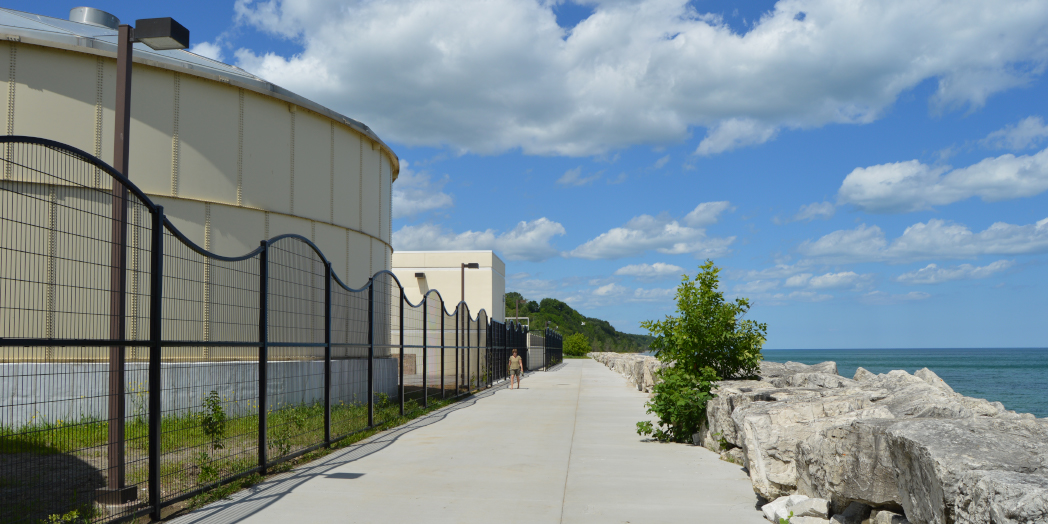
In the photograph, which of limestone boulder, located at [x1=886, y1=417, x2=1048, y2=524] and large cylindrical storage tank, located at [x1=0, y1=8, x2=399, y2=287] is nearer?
limestone boulder, located at [x1=886, y1=417, x2=1048, y2=524]

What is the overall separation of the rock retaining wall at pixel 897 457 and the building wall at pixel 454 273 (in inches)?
1816

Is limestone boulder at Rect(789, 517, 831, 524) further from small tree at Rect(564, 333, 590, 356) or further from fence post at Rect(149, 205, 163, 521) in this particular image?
small tree at Rect(564, 333, 590, 356)

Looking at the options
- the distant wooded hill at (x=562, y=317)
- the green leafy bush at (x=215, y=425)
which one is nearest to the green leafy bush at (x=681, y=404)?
the green leafy bush at (x=215, y=425)

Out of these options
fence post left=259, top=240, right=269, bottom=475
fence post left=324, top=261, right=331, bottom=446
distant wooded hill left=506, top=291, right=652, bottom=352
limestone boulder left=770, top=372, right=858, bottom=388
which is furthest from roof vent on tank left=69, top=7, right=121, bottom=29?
distant wooded hill left=506, top=291, right=652, bottom=352

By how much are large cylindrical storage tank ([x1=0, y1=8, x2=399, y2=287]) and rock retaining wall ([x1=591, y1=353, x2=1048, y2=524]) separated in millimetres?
11924

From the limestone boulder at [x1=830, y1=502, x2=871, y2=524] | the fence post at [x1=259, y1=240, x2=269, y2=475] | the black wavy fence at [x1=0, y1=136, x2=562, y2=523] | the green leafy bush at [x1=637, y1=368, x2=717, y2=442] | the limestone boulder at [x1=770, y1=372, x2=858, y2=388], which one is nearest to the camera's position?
the limestone boulder at [x1=830, y1=502, x2=871, y2=524]

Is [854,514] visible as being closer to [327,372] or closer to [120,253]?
[120,253]

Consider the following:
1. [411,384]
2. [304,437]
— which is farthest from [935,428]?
[411,384]

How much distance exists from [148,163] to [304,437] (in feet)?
26.3

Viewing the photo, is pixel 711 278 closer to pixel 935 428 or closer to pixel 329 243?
pixel 935 428

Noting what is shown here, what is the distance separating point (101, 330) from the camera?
10.1 metres

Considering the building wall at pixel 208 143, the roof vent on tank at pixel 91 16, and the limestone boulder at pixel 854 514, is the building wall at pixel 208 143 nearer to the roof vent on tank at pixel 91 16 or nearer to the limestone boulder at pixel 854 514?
the roof vent on tank at pixel 91 16

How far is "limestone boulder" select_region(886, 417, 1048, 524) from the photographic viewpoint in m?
3.60

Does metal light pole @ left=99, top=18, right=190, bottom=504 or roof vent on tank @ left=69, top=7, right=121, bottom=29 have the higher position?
roof vent on tank @ left=69, top=7, right=121, bottom=29
